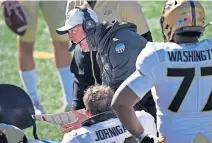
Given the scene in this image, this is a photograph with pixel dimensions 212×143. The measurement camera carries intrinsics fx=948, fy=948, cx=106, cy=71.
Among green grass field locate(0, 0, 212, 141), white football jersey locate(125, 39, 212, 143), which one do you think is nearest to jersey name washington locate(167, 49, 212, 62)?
white football jersey locate(125, 39, 212, 143)

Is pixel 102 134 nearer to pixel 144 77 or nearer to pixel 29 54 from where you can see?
pixel 144 77

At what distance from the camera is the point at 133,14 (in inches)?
293

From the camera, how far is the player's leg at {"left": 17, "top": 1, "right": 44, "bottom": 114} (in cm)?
920

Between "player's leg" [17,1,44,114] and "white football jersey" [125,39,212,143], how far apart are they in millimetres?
3877

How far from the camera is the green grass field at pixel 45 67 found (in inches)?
349

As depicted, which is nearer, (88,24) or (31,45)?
(88,24)

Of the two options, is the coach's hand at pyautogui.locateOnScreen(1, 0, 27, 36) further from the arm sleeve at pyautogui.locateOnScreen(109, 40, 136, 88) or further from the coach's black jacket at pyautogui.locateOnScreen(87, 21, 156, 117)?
the arm sleeve at pyautogui.locateOnScreen(109, 40, 136, 88)

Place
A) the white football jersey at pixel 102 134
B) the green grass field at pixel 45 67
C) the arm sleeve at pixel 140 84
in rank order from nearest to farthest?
the arm sleeve at pixel 140 84
the white football jersey at pixel 102 134
the green grass field at pixel 45 67

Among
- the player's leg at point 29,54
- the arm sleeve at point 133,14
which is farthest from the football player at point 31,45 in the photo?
the arm sleeve at point 133,14

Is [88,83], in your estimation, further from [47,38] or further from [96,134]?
[47,38]

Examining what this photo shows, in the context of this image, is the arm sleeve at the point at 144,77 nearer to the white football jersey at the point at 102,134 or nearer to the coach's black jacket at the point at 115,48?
the white football jersey at the point at 102,134

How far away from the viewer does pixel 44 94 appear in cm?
991

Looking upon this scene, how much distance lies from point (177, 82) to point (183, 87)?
0.15 feet

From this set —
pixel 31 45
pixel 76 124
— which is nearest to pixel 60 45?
pixel 31 45
